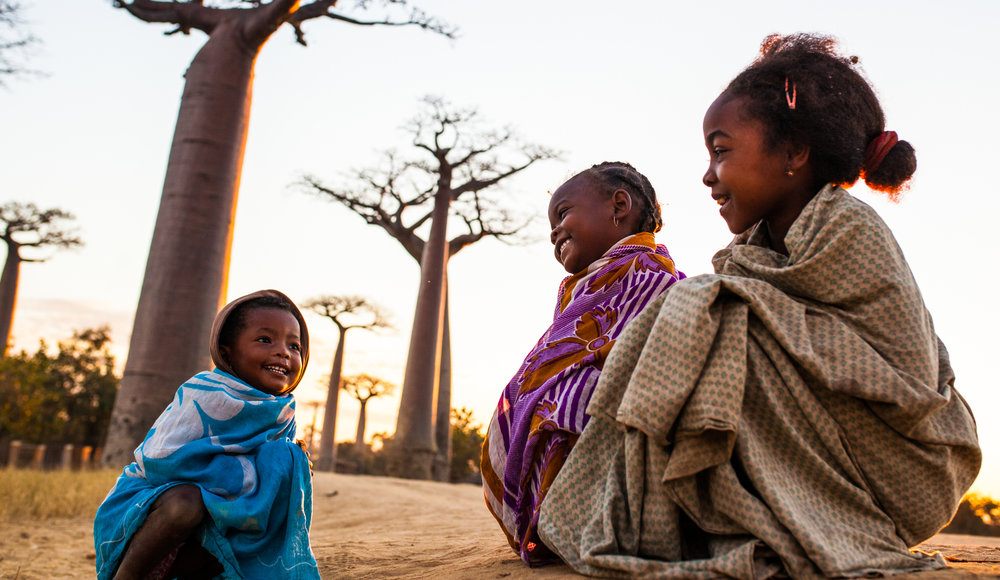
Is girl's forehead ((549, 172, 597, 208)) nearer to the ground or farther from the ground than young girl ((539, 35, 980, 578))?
farther from the ground

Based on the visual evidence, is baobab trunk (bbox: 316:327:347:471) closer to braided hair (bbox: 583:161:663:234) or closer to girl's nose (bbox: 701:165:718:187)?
braided hair (bbox: 583:161:663:234)

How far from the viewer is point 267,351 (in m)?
2.20

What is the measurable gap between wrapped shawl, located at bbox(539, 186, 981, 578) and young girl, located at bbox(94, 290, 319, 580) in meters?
0.80

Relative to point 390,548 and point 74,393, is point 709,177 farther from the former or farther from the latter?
point 74,393

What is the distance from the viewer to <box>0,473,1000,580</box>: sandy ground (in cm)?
200

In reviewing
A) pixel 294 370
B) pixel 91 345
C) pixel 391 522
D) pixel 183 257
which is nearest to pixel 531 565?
pixel 294 370

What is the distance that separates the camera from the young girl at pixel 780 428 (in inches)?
55.7

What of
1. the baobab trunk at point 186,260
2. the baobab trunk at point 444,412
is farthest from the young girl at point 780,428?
the baobab trunk at point 444,412

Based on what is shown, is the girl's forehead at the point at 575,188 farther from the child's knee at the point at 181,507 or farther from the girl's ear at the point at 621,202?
the child's knee at the point at 181,507

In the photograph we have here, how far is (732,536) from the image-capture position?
4.86 ft

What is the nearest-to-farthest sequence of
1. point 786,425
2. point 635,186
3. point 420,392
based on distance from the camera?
point 786,425
point 635,186
point 420,392

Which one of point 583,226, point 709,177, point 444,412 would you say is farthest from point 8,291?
point 709,177

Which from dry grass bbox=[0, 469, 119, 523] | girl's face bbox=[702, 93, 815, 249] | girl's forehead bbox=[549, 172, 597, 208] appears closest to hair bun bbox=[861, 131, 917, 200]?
girl's face bbox=[702, 93, 815, 249]

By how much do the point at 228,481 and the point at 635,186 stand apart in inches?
65.8
